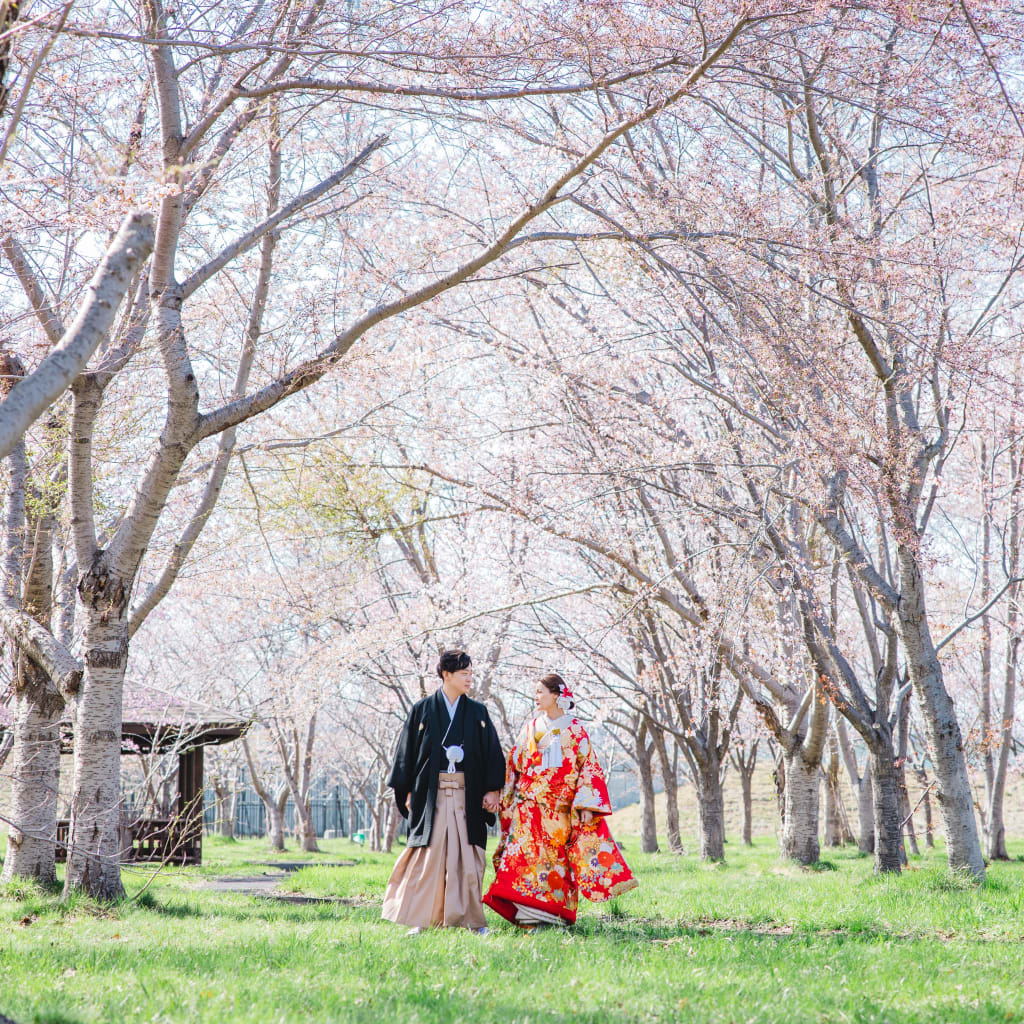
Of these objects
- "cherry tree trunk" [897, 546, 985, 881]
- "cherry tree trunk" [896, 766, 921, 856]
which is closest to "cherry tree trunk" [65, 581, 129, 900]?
"cherry tree trunk" [897, 546, 985, 881]

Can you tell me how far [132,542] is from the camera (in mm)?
6656

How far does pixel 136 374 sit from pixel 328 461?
2053 mm

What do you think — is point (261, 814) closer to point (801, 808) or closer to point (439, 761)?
point (801, 808)

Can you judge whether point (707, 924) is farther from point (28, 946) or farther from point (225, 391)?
point (225, 391)

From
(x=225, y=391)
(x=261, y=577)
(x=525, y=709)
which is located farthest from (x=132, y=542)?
(x=525, y=709)

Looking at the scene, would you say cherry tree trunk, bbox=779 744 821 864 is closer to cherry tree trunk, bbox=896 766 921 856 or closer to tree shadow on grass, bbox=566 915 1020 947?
cherry tree trunk, bbox=896 766 921 856

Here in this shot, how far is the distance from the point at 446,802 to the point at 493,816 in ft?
1.34

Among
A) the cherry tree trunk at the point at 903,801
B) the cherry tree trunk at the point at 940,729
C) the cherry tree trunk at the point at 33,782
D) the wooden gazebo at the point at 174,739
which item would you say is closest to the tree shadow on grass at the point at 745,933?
the cherry tree trunk at the point at 940,729

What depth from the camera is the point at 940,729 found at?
8.21 meters

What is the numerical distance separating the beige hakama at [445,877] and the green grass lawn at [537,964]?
185mm

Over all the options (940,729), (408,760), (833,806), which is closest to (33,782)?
(408,760)

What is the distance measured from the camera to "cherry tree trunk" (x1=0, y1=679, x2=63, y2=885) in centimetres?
785

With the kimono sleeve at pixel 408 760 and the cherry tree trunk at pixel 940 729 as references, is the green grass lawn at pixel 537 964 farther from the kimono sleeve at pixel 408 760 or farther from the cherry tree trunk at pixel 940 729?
the kimono sleeve at pixel 408 760

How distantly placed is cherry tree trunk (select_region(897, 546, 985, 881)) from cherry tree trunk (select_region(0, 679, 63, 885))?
716cm
